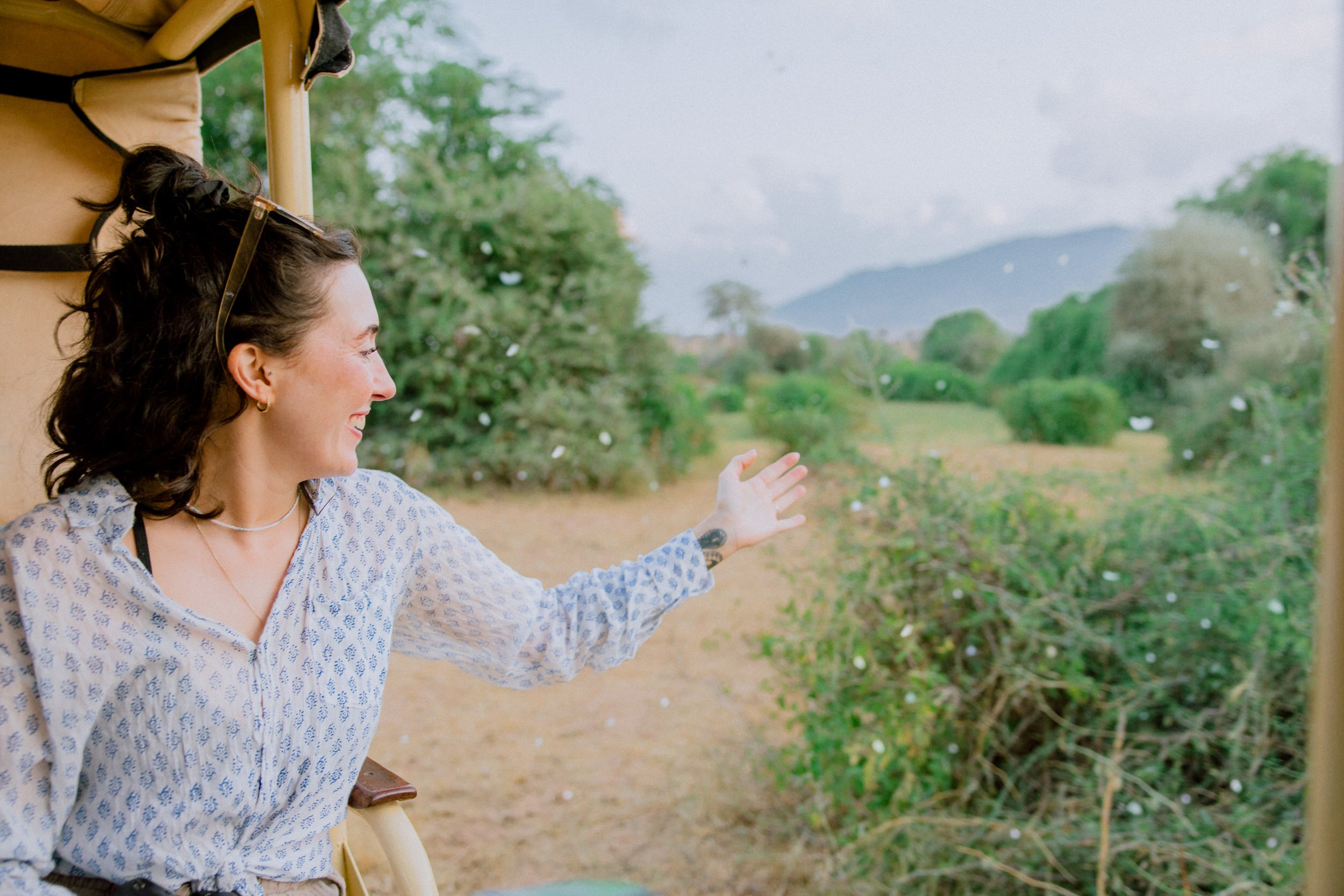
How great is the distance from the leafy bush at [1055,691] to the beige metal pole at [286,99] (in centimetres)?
180

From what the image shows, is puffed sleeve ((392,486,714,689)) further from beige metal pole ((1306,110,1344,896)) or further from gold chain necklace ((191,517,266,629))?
beige metal pole ((1306,110,1344,896))

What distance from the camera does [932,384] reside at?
4.43 meters

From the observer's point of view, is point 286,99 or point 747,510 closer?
point 747,510

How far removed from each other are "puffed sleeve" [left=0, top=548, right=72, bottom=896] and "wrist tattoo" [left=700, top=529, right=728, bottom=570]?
82 centimetres

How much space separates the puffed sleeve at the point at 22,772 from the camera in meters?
0.97

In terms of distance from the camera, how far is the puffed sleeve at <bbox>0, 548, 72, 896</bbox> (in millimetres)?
973

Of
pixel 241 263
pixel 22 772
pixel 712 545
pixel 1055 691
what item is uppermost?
pixel 241 263

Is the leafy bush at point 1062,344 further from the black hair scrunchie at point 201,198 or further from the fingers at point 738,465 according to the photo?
the black hair scrunchie at point 201,198

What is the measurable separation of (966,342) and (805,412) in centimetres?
88

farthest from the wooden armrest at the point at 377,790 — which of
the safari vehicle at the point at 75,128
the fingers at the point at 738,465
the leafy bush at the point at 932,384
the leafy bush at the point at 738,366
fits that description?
the leafy bush at the point at 738,366

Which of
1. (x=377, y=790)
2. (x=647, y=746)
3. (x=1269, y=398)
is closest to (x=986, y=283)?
(x=1269, y=398)

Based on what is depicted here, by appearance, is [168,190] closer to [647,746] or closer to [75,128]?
[75,128]

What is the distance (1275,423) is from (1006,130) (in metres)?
2.43

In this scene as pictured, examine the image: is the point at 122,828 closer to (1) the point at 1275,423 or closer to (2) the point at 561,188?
(1) the point at 1275,423
